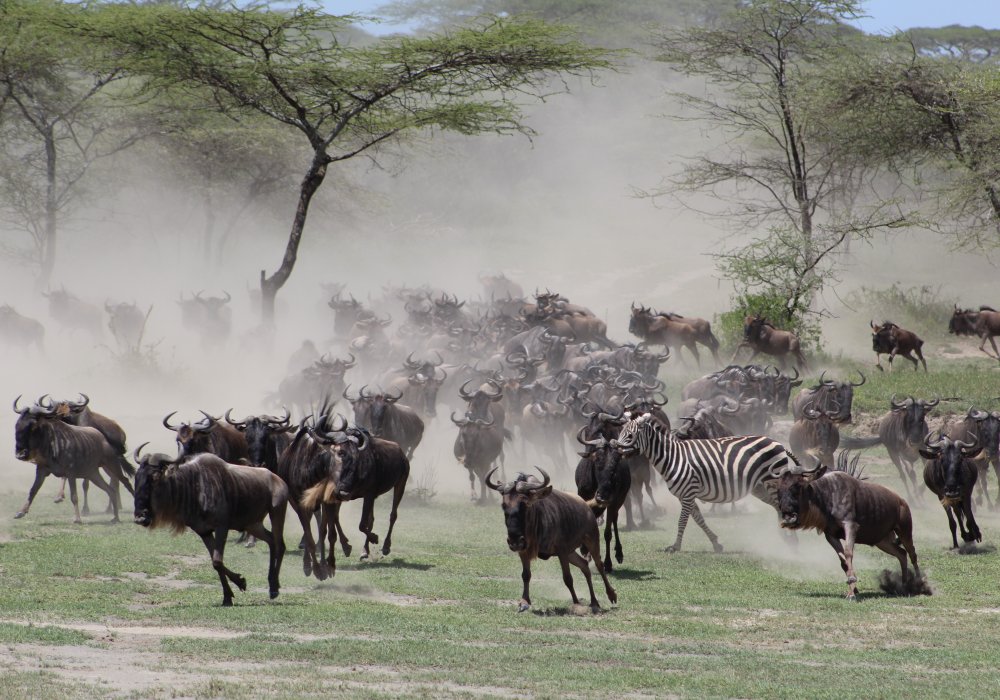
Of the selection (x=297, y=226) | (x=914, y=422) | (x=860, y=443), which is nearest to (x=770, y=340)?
(x=860, y=443)

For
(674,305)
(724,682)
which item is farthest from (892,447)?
(674,305)

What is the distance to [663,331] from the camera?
3584cm

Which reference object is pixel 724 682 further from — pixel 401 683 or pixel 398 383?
pixel 398 383

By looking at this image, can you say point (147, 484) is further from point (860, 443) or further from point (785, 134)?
point (785, 134)

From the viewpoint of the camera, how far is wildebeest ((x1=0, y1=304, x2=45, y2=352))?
115ft

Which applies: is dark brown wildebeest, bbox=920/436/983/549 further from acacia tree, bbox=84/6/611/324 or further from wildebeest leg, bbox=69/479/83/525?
acacia tree, bbox=84/6/611/324

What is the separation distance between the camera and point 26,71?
37.5 meters

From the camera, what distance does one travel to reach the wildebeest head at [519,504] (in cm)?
1166

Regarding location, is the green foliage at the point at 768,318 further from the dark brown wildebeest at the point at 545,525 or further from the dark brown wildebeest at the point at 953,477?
the dark brown wildebeest at the point at 545,525

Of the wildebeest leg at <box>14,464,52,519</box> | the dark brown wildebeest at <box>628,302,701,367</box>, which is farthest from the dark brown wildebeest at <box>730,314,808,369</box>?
the wildebeest leg at <box>14,464,52,519</box>

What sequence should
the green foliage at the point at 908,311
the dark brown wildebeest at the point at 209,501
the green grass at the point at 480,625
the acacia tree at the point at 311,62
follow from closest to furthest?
the green grass at the point at 480,625, the dark brown wildebeest at the point at 209,501, the acacia tree at the point at 311,62, the green foliage at the point at 908,311

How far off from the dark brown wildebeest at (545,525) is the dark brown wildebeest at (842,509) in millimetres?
2313

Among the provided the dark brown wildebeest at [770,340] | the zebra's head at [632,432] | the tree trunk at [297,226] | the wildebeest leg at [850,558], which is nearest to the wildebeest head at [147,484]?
the zebra's head at [632,432]

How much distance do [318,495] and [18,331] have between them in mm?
23517
